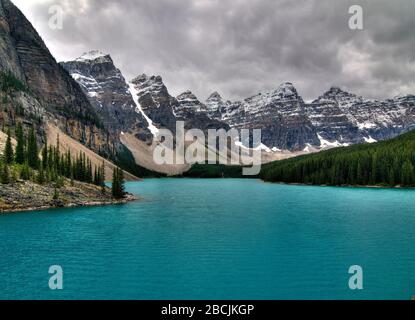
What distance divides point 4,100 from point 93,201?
102m

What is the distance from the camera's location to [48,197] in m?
90.7

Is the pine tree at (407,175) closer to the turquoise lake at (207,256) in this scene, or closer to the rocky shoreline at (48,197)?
the turquoise lake at (207,256)

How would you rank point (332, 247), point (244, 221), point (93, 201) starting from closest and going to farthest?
point (332, 247), point (244, 221), point (93, 201)

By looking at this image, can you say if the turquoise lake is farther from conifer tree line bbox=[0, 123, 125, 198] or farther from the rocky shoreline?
conifer tree line bbox=[0, 123, 125, 198]

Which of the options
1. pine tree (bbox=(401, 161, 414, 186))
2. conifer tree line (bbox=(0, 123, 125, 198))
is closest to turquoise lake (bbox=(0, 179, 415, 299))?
conifer tree line (bbox=(0, 123, 125, 198))

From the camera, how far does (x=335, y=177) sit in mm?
192125

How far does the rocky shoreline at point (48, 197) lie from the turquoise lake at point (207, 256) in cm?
704

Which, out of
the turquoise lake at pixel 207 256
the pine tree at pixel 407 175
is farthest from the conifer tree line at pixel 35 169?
the pine tree at pixel 407 175

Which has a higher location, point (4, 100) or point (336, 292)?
point (4, 100)

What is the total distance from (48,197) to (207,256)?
5929cm
